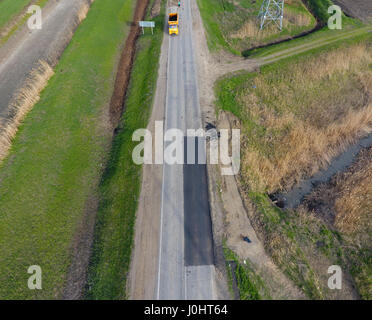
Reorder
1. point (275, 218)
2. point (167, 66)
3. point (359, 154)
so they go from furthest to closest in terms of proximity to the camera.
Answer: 1. point (167, 66)
2. point (359, 154)
3. point (275, 218)

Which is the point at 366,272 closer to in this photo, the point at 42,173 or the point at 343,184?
the point at 343,184

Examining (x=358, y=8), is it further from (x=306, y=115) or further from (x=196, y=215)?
(x=196, y=215)

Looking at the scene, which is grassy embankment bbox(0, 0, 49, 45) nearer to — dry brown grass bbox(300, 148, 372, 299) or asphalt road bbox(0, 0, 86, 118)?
asphalt road bbox(0, 0, 86, 118)

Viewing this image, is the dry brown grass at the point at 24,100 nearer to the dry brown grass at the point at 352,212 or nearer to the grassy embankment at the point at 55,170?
the grassy embankment at the point at 55,170

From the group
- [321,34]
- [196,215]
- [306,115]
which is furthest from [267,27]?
[196,215]

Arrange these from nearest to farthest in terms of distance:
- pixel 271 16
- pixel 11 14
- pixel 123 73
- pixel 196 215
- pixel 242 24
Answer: pixel 196 215 → pixel 123 73 → pixel 11 14 → pixel 271 16 → pixel 242 24

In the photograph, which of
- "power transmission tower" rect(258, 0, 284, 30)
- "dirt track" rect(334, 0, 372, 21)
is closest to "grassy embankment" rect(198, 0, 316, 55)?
"power transmission tower" rect(258, 0, 284, 30)

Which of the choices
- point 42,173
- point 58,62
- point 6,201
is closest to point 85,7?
point 58,62
